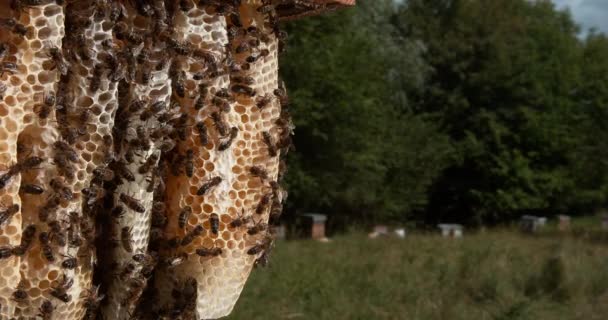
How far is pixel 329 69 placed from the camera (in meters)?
20.5

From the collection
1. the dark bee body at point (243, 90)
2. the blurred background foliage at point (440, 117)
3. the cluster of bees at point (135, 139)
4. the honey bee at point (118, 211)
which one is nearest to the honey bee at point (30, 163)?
the cluster of bees at point (135, 139)

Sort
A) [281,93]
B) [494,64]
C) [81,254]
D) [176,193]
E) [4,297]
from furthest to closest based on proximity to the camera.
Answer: [494,64] → [281,93] → [176,193] → [81,254] → [4,297]

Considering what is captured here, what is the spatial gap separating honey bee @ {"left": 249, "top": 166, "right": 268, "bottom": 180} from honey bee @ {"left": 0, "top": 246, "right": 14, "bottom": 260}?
26.1 inches

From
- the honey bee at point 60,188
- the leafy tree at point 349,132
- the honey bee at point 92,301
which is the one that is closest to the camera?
the honey bee at point 60,188

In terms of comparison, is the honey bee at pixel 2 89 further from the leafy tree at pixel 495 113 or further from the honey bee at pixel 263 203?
the leafy tree at pixel 495 113

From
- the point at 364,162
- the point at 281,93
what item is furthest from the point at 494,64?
the point at 281,93

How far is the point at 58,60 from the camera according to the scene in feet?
5.04

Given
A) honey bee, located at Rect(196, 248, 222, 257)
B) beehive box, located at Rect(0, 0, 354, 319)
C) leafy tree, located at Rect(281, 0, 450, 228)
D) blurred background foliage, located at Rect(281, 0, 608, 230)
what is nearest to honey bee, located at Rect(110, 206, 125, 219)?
beehive box, located at Rect(0, 0, 354, 319)

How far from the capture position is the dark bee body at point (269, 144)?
198 centimetres

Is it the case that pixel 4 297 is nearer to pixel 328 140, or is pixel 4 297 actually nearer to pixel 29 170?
pixel 29 170

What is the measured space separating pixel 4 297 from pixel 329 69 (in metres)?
19.3

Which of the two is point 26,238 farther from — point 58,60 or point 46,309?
point 58,60

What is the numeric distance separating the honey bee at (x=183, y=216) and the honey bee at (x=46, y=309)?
15.2 inches

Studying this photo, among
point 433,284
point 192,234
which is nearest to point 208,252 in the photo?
point 192,234
